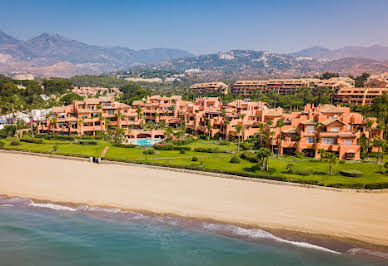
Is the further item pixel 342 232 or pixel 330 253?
pixel 342 232

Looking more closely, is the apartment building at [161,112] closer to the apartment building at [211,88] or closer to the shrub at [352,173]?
the shrub at [352,173]

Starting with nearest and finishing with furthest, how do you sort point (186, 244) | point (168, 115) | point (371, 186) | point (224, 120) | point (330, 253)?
point (330, 253)
point (186, 244)
point (371, 186)
point (224, 120)
point (168, 115)

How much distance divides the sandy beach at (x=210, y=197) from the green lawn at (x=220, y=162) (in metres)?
2.98

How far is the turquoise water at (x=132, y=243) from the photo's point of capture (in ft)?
73.8

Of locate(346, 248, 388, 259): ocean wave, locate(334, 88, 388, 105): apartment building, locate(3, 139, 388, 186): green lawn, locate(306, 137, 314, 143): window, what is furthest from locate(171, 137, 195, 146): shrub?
locate(334, 88, 388, 105): apartment building

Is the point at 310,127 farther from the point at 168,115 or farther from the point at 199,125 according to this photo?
the point at 168,115

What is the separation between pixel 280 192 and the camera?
3291cm

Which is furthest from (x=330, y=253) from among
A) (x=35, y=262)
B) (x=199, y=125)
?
(x=199, y=125)

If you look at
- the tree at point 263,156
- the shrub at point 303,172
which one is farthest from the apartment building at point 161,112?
the shrub at point 303,172

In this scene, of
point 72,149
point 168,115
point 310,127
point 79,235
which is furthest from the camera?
point 168,115

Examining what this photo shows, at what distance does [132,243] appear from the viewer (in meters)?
24.8

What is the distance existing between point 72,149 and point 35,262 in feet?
108

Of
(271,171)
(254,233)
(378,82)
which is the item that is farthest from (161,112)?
(378,82)

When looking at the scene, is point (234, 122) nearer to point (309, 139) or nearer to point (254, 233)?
point (309, 139)
